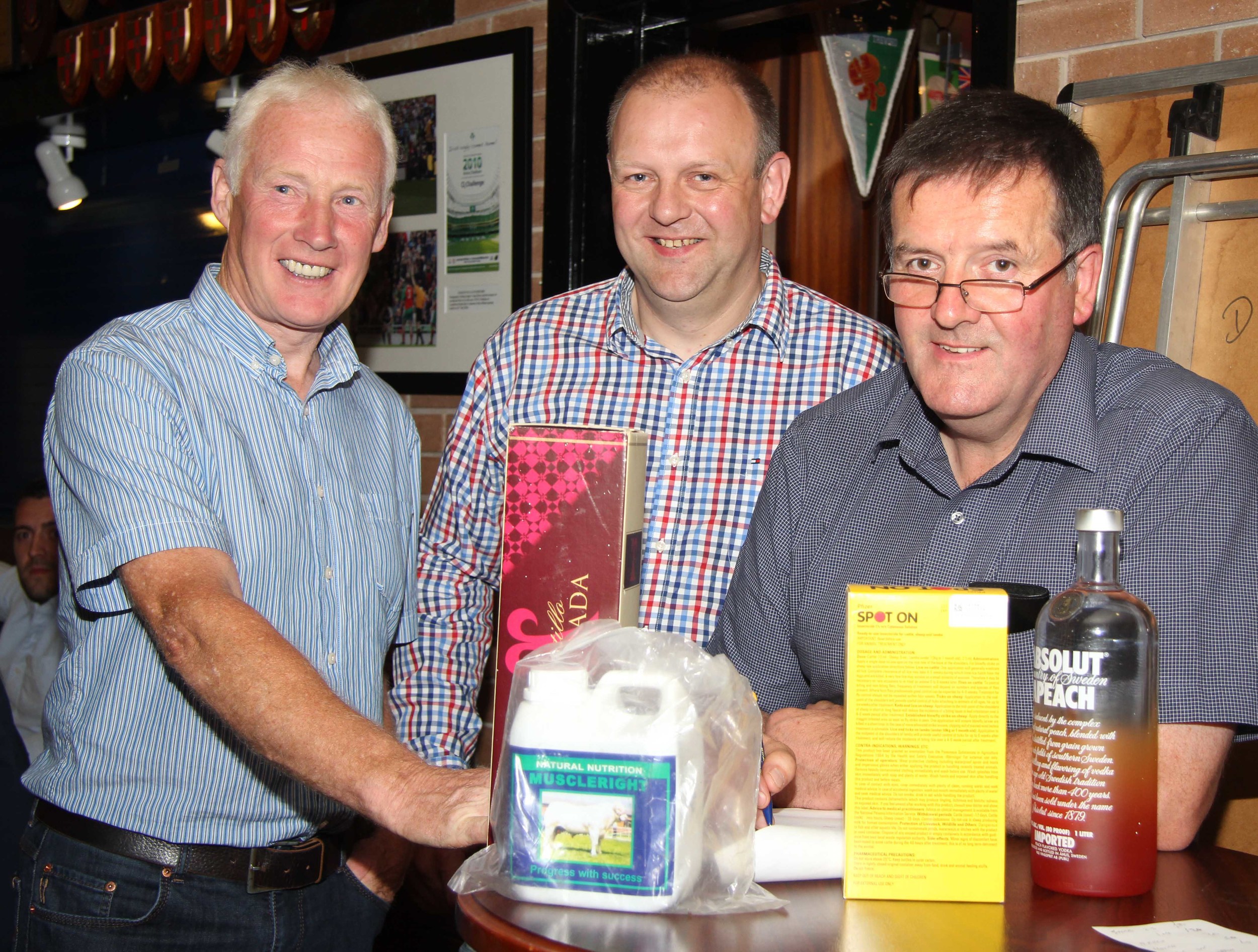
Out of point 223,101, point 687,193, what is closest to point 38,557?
point 223,101

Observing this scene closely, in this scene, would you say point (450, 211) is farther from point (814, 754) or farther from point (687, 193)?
point (814, 754)

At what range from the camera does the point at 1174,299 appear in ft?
6.41

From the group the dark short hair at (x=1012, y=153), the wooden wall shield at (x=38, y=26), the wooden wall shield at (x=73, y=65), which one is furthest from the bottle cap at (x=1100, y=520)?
the wooden wall shield at (x=38, y=26)

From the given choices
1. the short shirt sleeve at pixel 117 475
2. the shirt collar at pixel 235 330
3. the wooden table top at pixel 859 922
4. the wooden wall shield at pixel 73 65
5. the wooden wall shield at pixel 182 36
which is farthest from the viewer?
the wooden wall shield at pixel 73 65

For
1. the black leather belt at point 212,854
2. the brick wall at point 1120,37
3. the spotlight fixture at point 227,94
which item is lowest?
the black leather belt at point 212,854

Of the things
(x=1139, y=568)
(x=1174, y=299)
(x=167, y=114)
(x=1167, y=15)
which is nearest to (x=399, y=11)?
(x=167, y=114)

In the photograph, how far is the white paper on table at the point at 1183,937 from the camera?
958 millimetres

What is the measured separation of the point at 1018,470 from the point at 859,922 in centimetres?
69

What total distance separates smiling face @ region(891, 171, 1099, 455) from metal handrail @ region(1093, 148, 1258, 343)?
1.71ft

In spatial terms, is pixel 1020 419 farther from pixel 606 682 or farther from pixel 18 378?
pixel 18 378

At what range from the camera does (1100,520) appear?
1.02 meters

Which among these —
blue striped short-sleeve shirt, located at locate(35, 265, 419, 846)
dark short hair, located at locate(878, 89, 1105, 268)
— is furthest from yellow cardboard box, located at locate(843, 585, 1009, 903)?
blue striped short-sleeve shirt, located at locate(35, 265, 419, 846)

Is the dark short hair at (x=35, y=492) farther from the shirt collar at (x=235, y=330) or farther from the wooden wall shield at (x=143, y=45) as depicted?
the shirt collar at (x=235, y=330)

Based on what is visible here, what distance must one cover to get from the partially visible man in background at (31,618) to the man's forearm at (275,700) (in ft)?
8.53
